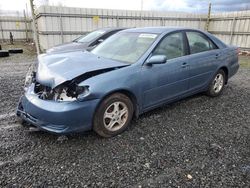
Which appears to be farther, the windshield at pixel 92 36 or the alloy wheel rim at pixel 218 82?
the windshield at pixel 92 36

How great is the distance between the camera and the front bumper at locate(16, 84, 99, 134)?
2.58 m

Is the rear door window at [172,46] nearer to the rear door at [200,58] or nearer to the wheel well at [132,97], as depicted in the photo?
the rear door at [200,58]

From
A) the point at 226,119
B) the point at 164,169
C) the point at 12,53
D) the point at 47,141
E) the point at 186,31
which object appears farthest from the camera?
the point at 12,53

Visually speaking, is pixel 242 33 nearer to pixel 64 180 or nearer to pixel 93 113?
pixel 93 113

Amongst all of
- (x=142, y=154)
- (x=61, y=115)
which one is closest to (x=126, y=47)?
(x=61, y=115)

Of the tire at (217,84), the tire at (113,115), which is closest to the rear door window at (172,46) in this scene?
the tire at (113,115)

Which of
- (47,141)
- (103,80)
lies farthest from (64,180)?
(103,80)

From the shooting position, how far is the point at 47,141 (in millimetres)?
2918

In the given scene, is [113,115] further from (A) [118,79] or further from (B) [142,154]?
(B) [142,154]

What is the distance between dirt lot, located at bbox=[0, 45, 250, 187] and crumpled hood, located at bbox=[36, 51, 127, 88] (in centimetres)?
83

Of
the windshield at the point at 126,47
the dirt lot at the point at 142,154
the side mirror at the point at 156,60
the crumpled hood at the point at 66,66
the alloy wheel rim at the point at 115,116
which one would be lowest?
the dirt lot at the point at 142,154

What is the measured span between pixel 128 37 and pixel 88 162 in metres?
2.35

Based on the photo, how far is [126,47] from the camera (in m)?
3.67

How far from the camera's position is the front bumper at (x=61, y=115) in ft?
8.45
